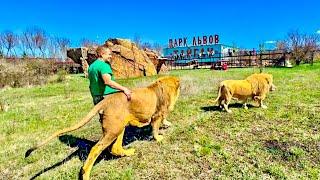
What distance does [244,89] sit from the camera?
802 cm

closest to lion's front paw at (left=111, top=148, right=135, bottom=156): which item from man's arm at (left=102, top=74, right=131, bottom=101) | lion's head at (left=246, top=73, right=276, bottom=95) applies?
man's arm at (left=102, top=74, right=131, bottom=101)

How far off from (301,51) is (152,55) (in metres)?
13.3

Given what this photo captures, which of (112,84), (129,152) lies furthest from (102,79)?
(129,152)

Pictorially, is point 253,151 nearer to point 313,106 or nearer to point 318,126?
point 318,126

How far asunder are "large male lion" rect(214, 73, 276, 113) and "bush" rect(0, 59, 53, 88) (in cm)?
1695

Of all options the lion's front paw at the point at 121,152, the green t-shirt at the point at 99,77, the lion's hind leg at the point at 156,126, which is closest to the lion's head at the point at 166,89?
the lion's hind leg at the point at 156,126

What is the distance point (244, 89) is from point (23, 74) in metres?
18.2

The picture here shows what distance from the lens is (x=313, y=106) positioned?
8.32m

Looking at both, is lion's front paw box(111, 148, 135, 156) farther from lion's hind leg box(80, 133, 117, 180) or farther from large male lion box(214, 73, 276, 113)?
large male lion box(214, 73, 276, 113)

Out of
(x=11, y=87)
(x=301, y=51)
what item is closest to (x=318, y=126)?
Result: (x=11, y=87)

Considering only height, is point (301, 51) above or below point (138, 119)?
above

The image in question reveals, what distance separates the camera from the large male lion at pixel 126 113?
198 inches

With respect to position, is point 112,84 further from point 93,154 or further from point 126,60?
point 126,60

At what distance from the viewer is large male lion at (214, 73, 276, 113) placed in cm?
791
